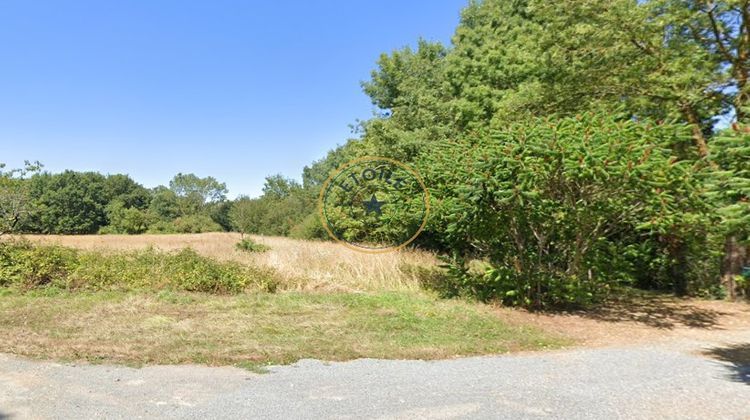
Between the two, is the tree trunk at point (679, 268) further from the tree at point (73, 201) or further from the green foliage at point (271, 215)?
the tree at point (73, 201)

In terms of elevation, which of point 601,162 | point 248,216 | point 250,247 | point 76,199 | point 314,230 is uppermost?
point 76,199

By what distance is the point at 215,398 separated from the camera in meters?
3.56

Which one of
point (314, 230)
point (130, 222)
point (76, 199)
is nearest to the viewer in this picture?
point (314, 230)

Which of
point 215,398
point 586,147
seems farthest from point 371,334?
point 586,147

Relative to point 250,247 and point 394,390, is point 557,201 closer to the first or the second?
point 394,390

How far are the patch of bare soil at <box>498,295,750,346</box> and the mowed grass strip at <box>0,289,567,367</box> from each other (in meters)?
0.62

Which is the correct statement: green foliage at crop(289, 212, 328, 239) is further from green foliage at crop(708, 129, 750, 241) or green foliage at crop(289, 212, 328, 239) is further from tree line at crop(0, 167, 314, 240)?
green foliage at crop(708, 129, 750, 241)

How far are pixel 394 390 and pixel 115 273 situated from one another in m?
7.84

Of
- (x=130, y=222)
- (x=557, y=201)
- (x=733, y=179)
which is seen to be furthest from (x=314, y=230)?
(x=130, y=222)

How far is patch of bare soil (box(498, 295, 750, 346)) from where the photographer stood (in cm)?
612

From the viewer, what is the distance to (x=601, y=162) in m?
Answer: 5.74

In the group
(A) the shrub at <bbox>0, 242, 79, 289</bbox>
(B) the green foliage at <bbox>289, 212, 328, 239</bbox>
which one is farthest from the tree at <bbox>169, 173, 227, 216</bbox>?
(A) the shrub at <bbox>0, 242, 79, 289</bbox>

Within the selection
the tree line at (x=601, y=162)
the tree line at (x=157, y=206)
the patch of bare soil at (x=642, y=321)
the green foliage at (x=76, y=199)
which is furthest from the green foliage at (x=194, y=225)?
the patch of bare soil at (x=642, y=321)

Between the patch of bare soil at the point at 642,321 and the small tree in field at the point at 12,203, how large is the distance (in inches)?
451
